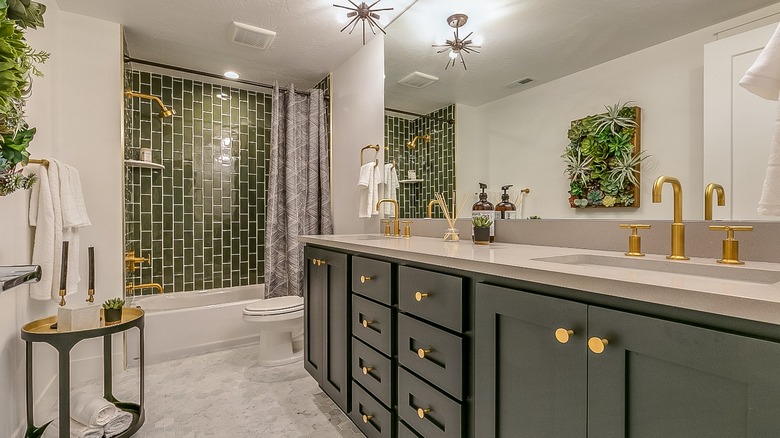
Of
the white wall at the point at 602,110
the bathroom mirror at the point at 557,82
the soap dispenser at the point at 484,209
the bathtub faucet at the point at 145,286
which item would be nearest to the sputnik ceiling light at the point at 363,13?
the bathroom mirror at the point at 557,82

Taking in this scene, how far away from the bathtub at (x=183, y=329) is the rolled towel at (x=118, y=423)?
1.03m

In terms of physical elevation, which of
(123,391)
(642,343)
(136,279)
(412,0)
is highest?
(412,0)

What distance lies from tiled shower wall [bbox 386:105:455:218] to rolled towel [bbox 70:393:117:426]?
1.85 m

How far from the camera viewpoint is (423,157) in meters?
2.33

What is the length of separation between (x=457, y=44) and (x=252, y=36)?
1.53m

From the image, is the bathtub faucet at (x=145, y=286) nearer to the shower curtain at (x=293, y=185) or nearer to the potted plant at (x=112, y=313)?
the shower curtain at (x=293, y=185)

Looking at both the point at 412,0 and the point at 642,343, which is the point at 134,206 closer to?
the point at 412,0

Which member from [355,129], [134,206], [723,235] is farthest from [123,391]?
[723,235]

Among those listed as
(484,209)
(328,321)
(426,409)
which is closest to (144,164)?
(328,321)

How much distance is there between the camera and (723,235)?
107cm

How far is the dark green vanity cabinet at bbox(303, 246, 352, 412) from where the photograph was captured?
1734 millimetres

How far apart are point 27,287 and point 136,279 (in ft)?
4.72

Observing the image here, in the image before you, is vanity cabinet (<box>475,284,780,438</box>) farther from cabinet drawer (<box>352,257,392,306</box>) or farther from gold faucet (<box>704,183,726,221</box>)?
gold faucet (<box>704,183,726,221</box>)

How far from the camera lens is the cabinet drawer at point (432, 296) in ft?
3.62
